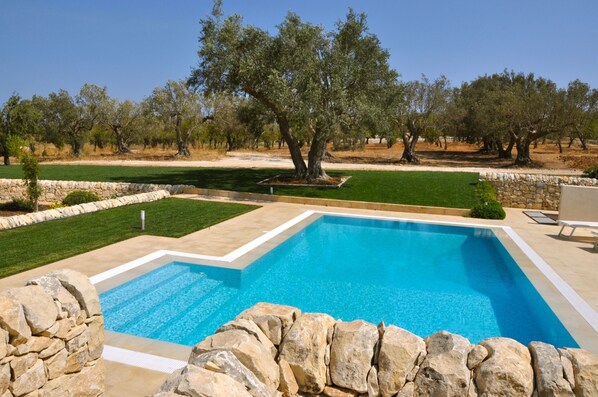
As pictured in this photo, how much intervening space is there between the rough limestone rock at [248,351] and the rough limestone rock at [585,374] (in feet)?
9.45

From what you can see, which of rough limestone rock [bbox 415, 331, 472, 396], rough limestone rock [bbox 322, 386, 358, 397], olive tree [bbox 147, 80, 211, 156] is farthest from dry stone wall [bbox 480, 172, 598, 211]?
olive tree [bbox 147, 80, 211, 156]

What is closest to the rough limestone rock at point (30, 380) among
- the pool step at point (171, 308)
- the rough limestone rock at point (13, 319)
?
the rough limestone rock at point (13, 319)

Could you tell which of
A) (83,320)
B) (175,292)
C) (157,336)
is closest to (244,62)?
(175,292)

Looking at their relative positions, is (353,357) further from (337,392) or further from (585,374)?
(585,374)

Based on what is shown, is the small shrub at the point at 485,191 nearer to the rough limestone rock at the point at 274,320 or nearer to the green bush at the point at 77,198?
the rough limestone rock at the point at 274,320

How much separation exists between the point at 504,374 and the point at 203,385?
9.12ft

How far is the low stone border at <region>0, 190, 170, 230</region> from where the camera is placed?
13.5m

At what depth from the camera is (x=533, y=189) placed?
19.5 meters

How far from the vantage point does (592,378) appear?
3.97m

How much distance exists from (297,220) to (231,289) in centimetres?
668

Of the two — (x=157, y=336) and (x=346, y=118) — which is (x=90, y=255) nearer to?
(x=157, y=336)

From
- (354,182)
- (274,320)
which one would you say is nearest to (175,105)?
(354,182)

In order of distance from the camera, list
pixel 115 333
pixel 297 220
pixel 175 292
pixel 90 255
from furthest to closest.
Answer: pixel 297 220 < pixel 90 255 < pixel 175 292 < pixel 115 333

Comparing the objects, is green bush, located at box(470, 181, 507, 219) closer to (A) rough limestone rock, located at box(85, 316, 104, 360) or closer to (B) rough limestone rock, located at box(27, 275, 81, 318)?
(A) rough limestone rock, located at box(85, 316, 104, 360)
